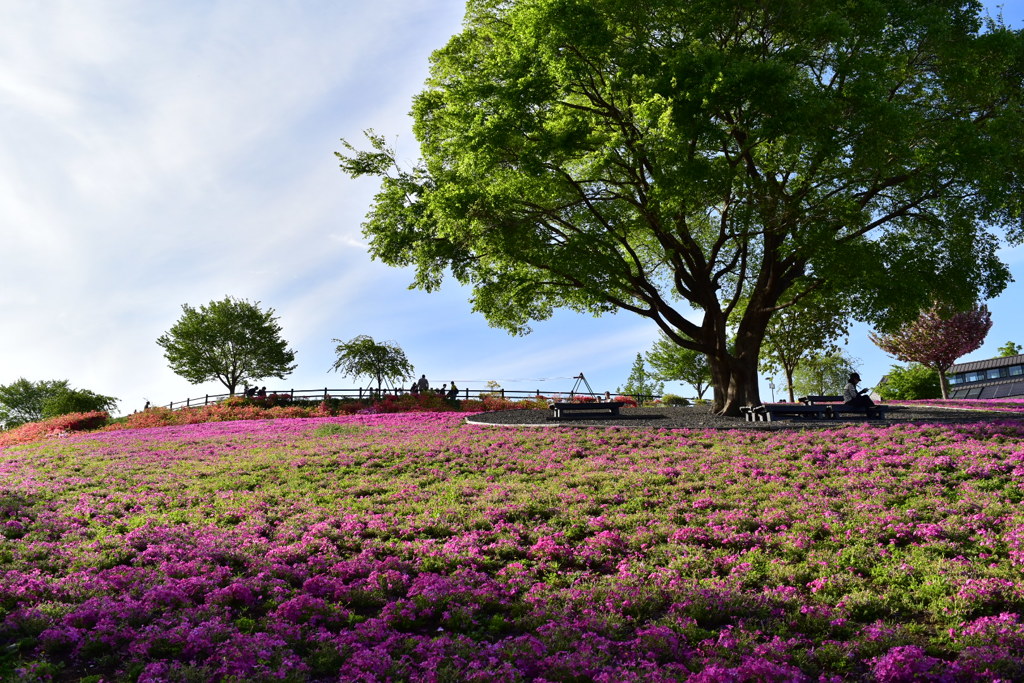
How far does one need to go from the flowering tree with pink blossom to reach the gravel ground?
30.3 m

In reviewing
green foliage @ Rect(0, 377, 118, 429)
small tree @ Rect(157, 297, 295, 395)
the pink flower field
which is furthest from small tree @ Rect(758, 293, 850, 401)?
green foliage @ Rect(0, 377, 118, 429)

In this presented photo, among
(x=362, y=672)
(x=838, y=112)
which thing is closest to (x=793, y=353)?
(x=838, y=112)

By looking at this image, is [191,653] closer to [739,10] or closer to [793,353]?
[739,10]

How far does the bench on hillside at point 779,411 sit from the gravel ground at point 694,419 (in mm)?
304

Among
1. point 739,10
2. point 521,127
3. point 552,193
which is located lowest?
point 552,193

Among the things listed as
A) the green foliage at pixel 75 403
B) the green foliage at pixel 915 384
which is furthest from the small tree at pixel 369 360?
the green foliage at pixel 915 384

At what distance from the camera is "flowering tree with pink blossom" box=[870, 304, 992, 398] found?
51469 millimetres

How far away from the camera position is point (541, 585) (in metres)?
8.57

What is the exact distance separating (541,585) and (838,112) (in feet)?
56.5

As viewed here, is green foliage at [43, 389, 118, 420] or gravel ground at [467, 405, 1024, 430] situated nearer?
gravel ground at [467, 405, 1024, 430]

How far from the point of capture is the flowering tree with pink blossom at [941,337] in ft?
169

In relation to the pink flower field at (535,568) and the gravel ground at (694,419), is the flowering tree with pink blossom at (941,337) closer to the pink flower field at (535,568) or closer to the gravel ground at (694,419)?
the gravel ground at (694,419)

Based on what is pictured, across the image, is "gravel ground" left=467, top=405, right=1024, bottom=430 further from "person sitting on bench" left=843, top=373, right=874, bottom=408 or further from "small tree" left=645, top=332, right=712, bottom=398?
"small tree" left=645, top=332, right=712, bottom=398

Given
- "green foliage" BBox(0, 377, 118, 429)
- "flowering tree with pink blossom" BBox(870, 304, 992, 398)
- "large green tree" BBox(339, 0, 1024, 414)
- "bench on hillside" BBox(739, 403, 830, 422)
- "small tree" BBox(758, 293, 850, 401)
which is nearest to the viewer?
"large green tree" BBox(339, 0, 1024, 414)
